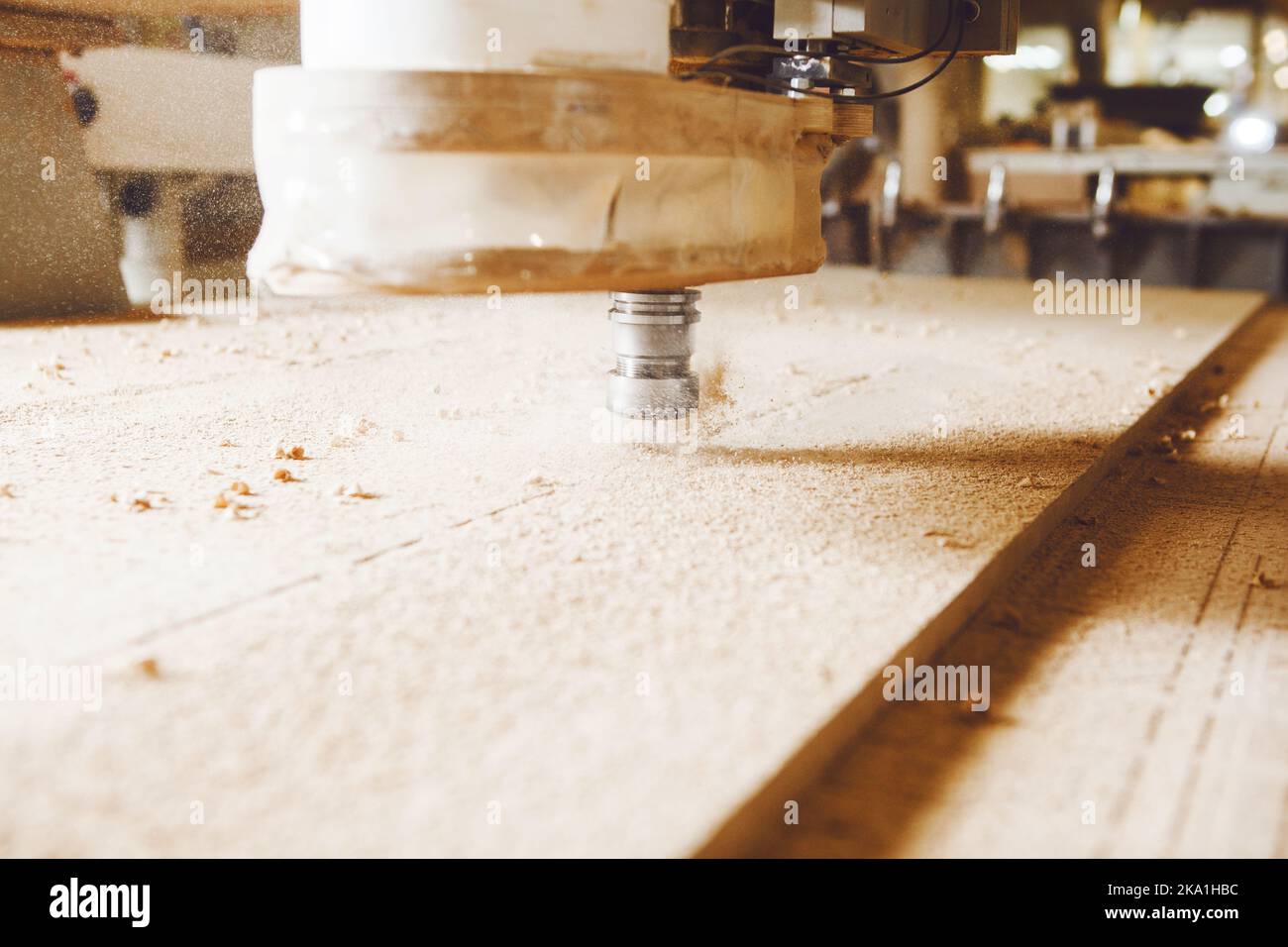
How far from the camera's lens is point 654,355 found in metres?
2.39

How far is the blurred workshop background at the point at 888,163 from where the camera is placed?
4383 millimetres

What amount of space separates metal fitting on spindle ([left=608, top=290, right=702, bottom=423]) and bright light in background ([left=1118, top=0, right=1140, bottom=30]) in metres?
11.5

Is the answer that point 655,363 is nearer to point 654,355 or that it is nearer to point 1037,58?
point 654,355

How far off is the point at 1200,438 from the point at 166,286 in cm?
432

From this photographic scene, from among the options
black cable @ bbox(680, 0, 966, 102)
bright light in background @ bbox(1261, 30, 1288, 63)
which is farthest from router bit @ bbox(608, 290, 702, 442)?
bright light in background @ bbox(1261, 30, 1288, 63)

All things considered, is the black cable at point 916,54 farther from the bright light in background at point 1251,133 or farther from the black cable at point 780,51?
the bright light in background at point 1251,133

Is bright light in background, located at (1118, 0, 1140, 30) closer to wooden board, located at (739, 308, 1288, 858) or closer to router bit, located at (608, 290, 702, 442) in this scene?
router bit, located at (608, 290, 702, 442)

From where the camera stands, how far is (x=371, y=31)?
5.95 ft

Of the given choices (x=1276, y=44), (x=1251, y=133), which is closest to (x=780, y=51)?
(x=1251, y=133)

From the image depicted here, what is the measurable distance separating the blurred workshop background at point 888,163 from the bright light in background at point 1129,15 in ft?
0.15

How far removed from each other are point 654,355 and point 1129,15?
40.2 feet
